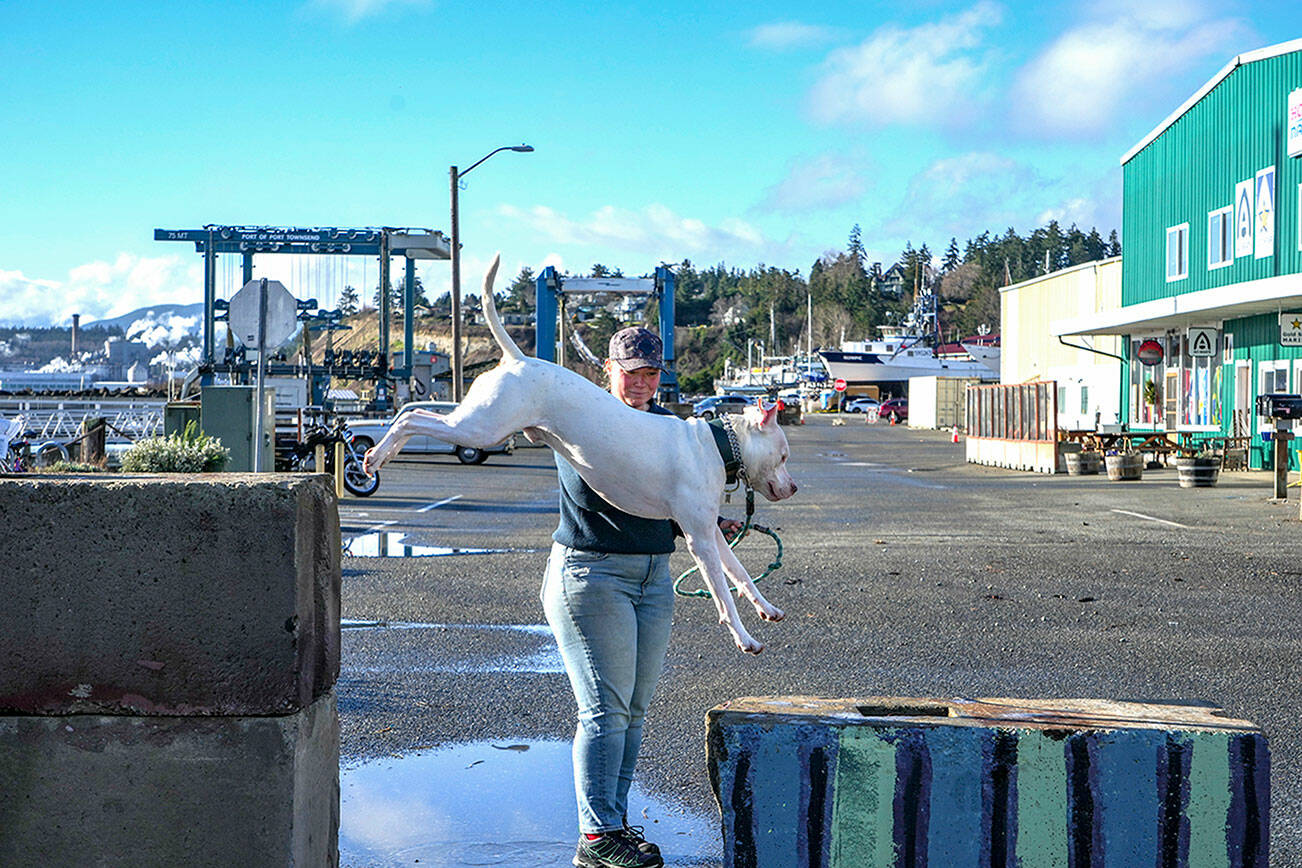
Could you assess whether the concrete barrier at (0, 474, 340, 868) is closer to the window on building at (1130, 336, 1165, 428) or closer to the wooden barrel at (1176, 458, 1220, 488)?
the wooden barrel at (1176, 458, 1220, 488)

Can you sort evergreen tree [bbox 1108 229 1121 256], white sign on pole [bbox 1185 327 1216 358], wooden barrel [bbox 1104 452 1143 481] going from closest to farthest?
1. wooden barrel [bbox 1104 452 1143 481]
2. white sign on pole [bbox 1185 327 1216 358]
3. evergreen tree [bbox 1108 229 1121 256]

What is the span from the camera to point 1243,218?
85.1 feet

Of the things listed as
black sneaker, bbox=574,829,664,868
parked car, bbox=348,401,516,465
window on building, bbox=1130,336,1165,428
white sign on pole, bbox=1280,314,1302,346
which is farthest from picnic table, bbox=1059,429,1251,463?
black sneaker, bbox=574,829,664,868

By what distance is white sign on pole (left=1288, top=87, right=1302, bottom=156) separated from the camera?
23.4 meters

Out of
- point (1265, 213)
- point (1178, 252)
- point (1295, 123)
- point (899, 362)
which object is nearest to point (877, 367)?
point (899, 362)

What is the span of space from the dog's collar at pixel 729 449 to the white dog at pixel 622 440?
0.02 metres

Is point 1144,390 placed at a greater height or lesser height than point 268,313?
lesser

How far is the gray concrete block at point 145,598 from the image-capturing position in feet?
11.5

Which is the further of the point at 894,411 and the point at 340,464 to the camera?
the point at 894,411

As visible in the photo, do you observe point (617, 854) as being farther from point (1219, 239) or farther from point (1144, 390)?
point (1144, 390)

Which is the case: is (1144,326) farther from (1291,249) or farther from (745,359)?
(745,359)

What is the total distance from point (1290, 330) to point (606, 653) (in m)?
21.1

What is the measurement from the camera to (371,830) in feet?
→ 16.0

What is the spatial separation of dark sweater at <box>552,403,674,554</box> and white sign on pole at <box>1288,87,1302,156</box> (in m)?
22.6
